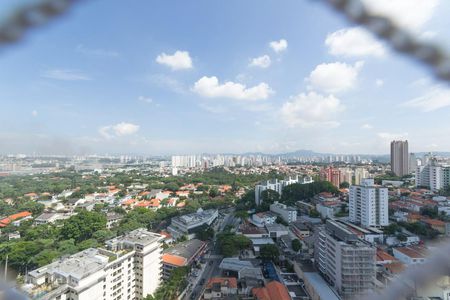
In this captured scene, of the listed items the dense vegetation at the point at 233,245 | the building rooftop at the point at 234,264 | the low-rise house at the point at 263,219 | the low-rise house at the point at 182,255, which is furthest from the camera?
the low-rise house at the point at 263,219

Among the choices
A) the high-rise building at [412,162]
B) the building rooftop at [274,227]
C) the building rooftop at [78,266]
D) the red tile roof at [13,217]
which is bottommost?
the building rooftop at [274,227]

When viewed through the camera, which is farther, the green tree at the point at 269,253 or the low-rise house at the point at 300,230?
the low-rise house at the point at 300,230

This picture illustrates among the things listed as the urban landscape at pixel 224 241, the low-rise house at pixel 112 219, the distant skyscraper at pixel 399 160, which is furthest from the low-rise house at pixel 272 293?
the distant skyscraper at pixel 399 160

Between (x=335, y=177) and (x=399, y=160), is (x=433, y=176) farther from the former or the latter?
(x=335, y=177)

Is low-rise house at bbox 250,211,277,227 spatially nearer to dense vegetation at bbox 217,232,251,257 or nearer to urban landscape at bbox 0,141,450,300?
urban landscape at bbox 0,141,450,300

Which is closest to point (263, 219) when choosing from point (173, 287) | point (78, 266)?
point (173, 287)

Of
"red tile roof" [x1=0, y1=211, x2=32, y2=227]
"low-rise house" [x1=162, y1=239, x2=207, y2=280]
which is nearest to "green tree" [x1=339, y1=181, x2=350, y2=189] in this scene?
"low-rise house" [x1=162, y1=239, x2=207, y2=280]

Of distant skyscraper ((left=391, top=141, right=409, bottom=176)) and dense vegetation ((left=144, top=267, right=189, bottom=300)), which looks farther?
distant skyscraper ((left=391, top=141, right=409, bottom=176))

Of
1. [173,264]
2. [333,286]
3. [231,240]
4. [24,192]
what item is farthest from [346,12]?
[24,192]

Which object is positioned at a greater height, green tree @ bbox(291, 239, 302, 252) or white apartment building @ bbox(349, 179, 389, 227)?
white apartment building @ bbox(349, 179, 389, 227)

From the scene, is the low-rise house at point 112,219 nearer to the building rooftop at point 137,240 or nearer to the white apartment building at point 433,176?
the building rooftop at point 137,240
